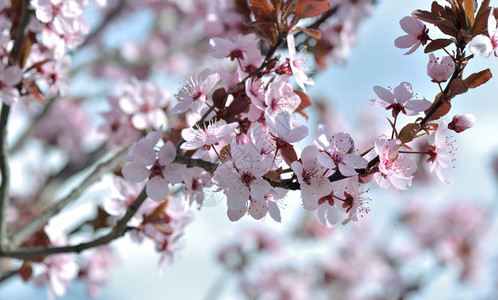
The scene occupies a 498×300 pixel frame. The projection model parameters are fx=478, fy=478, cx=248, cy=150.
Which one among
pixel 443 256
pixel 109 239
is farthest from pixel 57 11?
pixel 443 256

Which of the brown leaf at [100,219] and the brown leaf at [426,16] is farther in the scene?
the brown leaf at [100,219]

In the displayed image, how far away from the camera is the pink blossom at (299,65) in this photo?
1261 mm

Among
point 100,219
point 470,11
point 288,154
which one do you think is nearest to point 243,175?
point 288,154

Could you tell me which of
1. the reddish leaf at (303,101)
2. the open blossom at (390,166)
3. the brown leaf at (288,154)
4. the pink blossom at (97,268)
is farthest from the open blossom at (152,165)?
the pink blossom at (97,268)

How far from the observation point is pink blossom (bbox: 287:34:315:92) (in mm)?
1261

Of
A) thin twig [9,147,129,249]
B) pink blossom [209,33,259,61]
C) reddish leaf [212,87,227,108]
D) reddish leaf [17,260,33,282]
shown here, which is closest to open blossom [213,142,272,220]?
reddish leaf [212,87,227,108]

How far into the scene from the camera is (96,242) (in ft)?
4.80

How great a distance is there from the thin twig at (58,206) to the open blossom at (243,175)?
0.79 meters

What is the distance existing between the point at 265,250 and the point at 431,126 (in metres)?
3.56

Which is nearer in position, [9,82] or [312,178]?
[312,178]

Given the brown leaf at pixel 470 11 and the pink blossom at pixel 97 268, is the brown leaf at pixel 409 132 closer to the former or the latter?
the brown leaf at pixel 470 11

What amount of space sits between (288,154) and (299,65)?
35 centimetres

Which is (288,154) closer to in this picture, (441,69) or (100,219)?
(441,69)

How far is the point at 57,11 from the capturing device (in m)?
1.64
